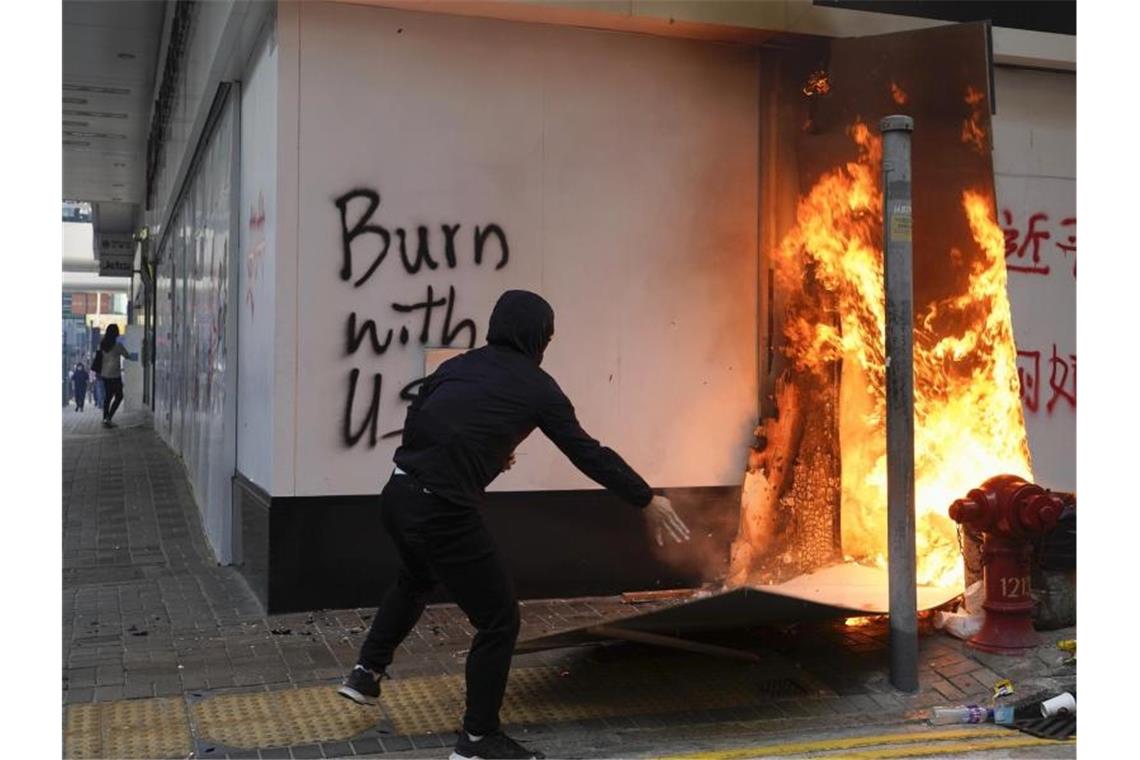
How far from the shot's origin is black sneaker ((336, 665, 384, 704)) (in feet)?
14.2

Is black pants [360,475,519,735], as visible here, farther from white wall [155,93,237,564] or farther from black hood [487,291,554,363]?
white wall [155,93,237,564]

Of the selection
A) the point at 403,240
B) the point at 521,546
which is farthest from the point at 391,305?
A: the point at 521,546

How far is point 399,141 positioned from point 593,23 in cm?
141

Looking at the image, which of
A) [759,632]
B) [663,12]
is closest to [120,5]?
[663,12]

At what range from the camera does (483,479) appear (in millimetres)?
4137

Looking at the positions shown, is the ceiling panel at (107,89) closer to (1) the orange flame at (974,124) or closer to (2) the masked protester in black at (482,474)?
(2) the masked protester in black at (482,474)

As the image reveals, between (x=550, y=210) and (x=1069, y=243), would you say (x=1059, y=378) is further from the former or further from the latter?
(x=550, y=210)

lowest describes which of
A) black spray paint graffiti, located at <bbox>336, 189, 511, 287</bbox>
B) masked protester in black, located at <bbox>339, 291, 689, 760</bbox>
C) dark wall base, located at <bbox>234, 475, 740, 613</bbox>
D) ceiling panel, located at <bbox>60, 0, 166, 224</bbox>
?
dark wall base, located at <bbox>234, 475, 740, 613</bbox>

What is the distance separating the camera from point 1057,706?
4.51m

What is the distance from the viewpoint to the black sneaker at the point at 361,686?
4.34 metres

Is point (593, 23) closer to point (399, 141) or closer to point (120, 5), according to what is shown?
point (399, 141)

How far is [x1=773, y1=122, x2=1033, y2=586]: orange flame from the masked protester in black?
2732 mm

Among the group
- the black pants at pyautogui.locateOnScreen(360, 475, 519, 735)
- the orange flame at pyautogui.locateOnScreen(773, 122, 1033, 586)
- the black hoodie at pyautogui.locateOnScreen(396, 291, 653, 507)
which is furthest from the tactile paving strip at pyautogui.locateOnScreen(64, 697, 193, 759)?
the orange flame at pyautogui.locateOnScreen(773, 122, 1033, 586)

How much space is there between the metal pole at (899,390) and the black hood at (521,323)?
1.78 metres
